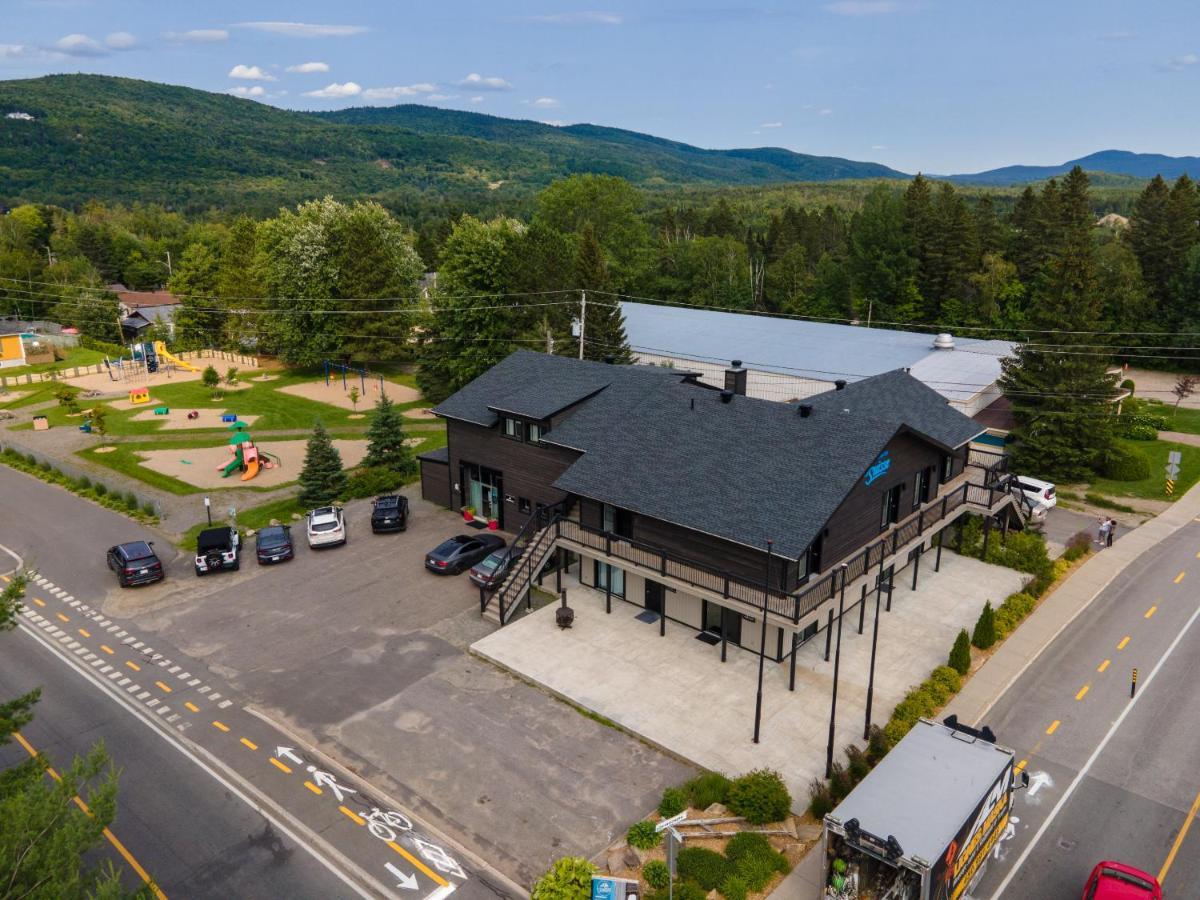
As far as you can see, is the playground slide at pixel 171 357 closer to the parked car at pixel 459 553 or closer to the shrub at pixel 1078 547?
the parked car at pixel 459 553

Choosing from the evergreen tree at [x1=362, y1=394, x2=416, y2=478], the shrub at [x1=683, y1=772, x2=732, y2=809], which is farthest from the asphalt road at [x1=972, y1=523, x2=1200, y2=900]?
the evergreen tree at [x1=362, y1=394, x2=416, y2=478]

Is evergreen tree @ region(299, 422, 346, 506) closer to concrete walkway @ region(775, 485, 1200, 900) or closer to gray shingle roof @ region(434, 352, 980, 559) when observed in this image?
gray shingle roof @ region(434, 352, 980, 559)

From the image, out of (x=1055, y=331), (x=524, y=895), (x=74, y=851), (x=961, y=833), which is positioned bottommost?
(x=524, y=895)

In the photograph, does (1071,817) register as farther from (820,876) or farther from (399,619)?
(399,619)

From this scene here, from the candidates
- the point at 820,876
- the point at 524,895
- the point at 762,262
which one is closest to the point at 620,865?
the point at 524,895

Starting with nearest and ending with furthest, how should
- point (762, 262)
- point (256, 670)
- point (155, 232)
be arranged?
point (256, 670)
point (762, 262)
point (155, 232)
